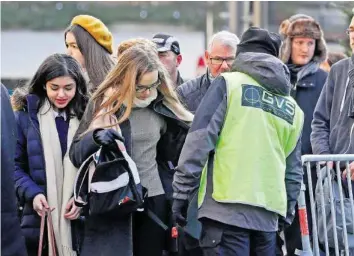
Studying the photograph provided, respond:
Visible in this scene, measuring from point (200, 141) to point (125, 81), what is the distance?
26.1 inches

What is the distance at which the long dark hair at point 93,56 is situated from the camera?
591 centimetres

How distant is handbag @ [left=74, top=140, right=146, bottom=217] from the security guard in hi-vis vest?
0.91 feet

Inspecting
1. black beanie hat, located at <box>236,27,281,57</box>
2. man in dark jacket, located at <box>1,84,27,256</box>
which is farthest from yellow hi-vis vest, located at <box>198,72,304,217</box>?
man in dark jacket, located at <box>1,84,27,256</box>

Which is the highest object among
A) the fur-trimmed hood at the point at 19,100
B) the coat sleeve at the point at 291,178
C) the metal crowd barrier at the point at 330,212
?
the fur-trimmed hood at the point at 19,100

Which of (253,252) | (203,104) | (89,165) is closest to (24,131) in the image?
(89,165)

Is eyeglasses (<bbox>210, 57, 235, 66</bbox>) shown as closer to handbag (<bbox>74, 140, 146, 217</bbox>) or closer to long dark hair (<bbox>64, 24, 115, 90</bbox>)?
long dark hair (<bbox>64, 24, 115, 90</bbox>)

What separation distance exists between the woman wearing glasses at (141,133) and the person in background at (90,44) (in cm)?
62

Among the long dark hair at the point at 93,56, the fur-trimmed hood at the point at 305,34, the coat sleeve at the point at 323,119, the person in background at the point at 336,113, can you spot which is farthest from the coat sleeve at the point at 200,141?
the fur-trimmed hood at the point at 305,34

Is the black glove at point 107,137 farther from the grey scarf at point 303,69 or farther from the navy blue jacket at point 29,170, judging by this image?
the grey scarf at point 303,69

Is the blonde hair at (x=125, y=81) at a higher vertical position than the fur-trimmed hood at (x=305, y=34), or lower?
lower

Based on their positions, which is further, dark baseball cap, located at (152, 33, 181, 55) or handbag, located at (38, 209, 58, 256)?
dark baseball cap, located at (152, 33, 181, 55)

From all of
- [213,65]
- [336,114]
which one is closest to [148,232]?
[213,65]

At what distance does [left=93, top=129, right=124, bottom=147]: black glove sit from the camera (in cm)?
502

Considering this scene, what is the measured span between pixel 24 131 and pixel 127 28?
23919 mm
